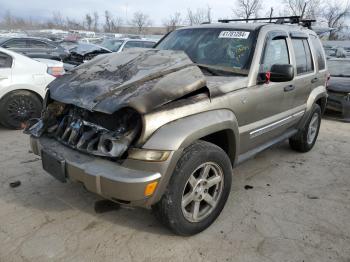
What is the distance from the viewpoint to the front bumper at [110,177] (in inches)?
98.7

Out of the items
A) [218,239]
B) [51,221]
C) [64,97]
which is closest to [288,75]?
[218,239]

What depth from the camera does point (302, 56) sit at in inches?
186

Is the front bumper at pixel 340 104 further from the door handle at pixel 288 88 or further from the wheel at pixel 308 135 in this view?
the door handle at pixel 288 88

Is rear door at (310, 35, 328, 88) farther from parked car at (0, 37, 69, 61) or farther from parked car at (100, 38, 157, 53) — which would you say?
parked car at (0, 37, 69, 61)

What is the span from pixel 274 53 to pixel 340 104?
5.22 m

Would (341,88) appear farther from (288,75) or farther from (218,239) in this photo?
(218,239)

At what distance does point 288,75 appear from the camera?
350 cm

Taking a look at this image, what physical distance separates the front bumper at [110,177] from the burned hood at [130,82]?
43 centimetres

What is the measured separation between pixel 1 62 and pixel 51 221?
3.82 metres

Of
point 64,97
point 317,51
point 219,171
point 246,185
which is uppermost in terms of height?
point 317,51

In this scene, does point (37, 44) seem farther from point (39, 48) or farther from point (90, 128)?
point (90, 128)

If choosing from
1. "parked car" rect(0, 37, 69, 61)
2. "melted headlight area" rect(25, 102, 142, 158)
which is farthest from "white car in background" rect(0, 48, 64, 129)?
"parked car" rect(0, 37, 69, 61)

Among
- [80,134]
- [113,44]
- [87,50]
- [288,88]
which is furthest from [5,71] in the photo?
[113,44]

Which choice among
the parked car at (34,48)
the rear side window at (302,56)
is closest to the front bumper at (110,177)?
the rear side window at (302,56)
